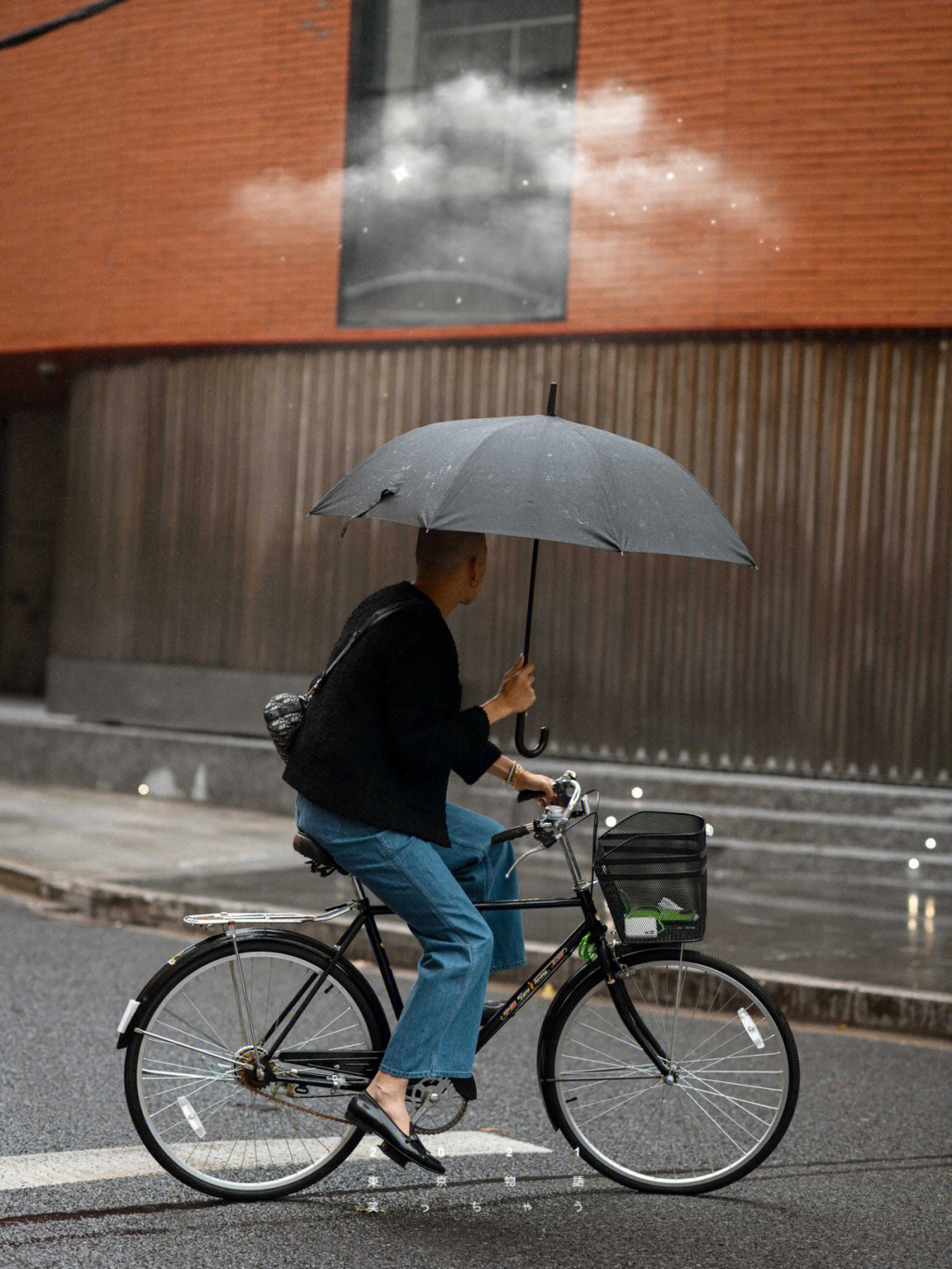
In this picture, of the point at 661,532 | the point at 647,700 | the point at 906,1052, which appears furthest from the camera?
the point at 647,700

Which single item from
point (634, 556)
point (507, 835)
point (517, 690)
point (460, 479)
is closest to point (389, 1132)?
point (507, 835)

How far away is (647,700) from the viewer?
1206 centimetres

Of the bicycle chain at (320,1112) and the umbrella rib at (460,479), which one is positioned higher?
the umbrella rib at (460,479)

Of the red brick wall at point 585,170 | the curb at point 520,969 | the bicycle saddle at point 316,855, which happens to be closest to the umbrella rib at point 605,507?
the bicycle saddle at point 316,855

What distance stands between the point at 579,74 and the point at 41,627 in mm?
9654

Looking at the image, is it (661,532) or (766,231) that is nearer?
(661,532)

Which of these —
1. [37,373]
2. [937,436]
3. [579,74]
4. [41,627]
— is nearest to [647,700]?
[937,436]

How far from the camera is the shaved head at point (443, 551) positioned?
421 cm

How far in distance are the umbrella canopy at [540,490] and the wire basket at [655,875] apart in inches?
30.5

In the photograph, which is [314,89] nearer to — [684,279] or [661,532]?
[684,279]

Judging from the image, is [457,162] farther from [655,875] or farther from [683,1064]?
[683,1064]

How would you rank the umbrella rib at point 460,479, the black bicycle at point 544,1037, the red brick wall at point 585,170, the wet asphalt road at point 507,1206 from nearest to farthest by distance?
the wet asphalt road at point 507,1206, the umbrella rib at point 460,479, the black bicycle at point 544,1037, the red brick wall at point 585,170

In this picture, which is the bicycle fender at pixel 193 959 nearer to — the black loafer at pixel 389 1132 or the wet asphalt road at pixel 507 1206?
the black loafer at pixel 389 1132

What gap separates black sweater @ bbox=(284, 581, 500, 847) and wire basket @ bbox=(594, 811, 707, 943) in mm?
498
